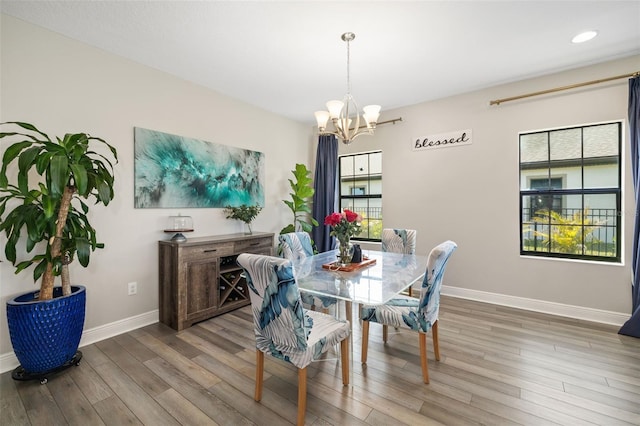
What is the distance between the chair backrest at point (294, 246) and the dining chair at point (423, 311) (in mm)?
946

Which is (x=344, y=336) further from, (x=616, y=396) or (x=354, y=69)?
(x=354, y=69)

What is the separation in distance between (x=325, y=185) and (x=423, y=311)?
319 centimetres

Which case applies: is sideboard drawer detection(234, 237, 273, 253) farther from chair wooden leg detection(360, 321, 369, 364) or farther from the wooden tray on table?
chair wooden leg detection(360, 321, 369, 364)

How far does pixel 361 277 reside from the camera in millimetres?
2070

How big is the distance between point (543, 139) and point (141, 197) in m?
4.68

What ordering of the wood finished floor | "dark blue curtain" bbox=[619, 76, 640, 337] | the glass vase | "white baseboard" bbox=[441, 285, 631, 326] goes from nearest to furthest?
the wood finished floor < the glass vase < "dark blue curtain" bbox=[619, 76, 640, 337] < "white baseboard" bbox=[441, 285, 631, 326]

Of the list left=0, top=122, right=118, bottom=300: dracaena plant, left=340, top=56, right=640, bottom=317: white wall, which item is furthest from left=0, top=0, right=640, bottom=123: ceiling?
left=0, top=122, right=118, bottom=300: dracaena plant

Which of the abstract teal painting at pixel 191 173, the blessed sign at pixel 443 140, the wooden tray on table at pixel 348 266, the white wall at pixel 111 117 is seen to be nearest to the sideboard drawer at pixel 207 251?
the white wall at pixel 111 117

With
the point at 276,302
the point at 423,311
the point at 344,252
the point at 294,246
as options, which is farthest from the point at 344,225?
the point at 276,302

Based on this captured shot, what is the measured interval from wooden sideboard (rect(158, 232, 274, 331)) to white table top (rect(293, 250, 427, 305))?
1103 mm

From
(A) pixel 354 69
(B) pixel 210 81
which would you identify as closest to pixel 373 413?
(A) pixel 354 69

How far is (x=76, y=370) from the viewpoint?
2170 millimetres

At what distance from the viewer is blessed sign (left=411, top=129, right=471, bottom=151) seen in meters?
3.74

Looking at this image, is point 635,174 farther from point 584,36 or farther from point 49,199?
point 49,199
